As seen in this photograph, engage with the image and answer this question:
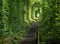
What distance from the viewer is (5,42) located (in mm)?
19844

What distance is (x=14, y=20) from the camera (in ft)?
80.3

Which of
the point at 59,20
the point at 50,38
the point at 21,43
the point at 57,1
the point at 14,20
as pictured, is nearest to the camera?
the point at 59,20

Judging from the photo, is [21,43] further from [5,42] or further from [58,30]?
[58,30]

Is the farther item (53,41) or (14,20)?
(14,20)

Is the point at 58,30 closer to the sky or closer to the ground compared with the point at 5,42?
closer to the sky

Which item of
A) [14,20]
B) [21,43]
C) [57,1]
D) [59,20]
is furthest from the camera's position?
[14,20]

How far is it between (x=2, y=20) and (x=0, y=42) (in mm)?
1998

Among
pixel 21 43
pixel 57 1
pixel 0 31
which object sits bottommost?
pixel 21 43

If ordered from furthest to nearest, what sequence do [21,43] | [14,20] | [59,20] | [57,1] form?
1. [14,20]
2. [21,43]
3. [57,1]
4. [59,20]

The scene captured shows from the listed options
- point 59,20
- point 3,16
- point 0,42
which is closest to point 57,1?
point 59,20

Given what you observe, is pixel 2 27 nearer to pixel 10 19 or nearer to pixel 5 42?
pixel 5 42

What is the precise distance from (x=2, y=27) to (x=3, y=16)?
0.96 metres

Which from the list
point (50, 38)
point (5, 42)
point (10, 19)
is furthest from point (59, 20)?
point (10, 19)

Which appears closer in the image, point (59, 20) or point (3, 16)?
point (59, 20)
